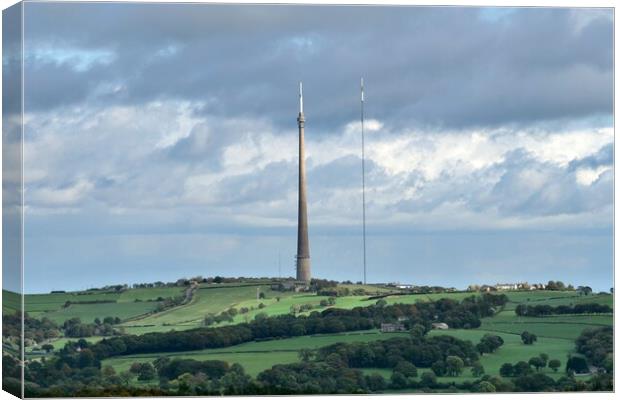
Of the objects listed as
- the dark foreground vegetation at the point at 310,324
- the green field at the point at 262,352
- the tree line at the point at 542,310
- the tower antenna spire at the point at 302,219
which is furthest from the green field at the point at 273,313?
the tower antenna spire at the point at 302,219

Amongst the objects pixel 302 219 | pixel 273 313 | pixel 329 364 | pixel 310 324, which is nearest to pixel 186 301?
pixel 273 313

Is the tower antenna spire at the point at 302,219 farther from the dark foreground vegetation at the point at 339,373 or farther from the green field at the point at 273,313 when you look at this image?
the dark foreground vegetation at the point at 339,373

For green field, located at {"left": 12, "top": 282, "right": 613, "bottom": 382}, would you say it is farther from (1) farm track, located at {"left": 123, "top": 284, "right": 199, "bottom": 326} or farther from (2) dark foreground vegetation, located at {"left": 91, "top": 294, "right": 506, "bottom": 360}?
(2) dark foreground vegetation, located at {"left": 91, "top": 294, "right": 506, "bottom": 360}

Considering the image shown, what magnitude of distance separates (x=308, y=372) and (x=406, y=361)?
267 centimetres

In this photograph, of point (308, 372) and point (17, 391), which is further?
point (308, 372)

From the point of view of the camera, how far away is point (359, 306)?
1969 inches

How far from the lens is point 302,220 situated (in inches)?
1919

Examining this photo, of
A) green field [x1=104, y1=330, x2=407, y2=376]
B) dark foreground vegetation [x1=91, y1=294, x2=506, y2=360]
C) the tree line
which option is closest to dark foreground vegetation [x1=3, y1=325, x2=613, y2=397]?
green field [x1=104, y1=330, x2=407, y2=376]

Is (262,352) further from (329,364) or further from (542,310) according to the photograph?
(542,310)

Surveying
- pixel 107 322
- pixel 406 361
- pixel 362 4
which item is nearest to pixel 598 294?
pixel 406 361

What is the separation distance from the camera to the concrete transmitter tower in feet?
158

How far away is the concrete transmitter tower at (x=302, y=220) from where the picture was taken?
48281mm

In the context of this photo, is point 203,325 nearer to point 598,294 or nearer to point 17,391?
point 17,391

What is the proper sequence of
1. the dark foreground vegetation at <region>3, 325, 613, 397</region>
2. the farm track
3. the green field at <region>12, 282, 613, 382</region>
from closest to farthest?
1. the dark foreground vegetation at <region>3, 325, 613, 397</region>
2. the green field at <region>12, 282, 613, 382</region>
3. the farm track
